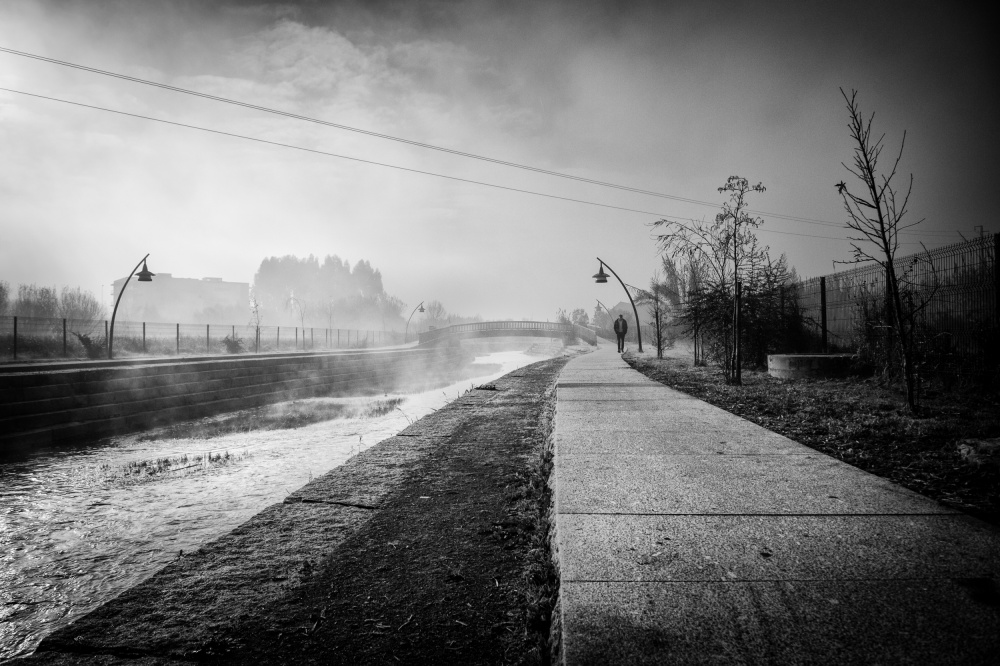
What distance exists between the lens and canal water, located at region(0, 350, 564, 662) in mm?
2627

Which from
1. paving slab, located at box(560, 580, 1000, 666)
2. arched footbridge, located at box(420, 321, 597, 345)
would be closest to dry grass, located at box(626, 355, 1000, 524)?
paving slab, located at box(560, 580, 1000, 666)

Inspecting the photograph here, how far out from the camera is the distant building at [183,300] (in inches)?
Result: 4405

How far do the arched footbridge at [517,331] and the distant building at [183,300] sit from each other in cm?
6482

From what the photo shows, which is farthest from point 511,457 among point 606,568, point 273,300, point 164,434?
point 273,300

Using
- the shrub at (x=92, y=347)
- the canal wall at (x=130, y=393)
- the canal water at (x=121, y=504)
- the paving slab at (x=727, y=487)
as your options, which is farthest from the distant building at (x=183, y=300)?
the paving slab at (x=727, y=487)

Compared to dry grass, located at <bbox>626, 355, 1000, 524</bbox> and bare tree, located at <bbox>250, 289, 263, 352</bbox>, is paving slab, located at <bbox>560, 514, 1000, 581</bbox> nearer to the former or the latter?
dry grass, located at <bbox>626, 355, 1000, 524</bbox>

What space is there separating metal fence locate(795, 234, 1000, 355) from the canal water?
8.33m

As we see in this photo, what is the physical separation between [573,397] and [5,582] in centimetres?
616

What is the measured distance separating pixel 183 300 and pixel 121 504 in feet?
535

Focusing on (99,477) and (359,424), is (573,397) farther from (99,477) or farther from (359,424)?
(99,477)

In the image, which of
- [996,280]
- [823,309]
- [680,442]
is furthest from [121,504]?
[823,309]

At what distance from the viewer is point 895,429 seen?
490 cm

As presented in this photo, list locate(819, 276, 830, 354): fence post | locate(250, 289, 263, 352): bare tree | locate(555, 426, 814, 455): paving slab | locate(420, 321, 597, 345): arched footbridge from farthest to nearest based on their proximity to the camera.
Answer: locate(420, 321, 597, 345): arched footbridge
locate(250, 289, 263, 352): bare tree
locate(819, 276, 830, 354): fence post
locate(555, 426, 814, 455): paving slab

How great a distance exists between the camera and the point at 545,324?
2844 inches
